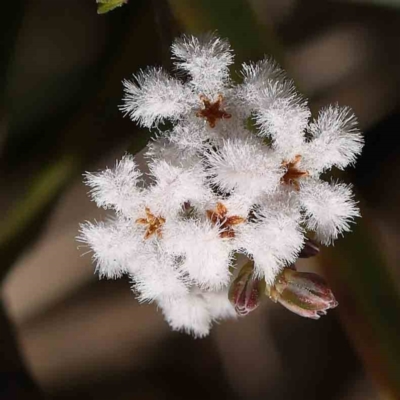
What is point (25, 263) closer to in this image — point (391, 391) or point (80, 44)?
point (80, 44)

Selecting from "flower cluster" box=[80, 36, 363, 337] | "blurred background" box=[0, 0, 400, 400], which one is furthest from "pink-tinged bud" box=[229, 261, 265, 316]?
"blurred background" box=[0, 0, 400, 400]

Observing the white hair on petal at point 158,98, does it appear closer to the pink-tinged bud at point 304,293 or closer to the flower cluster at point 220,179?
the flower cluster at point 220,179

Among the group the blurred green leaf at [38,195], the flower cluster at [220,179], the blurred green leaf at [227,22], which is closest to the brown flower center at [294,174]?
the flower cluster at [220,179]

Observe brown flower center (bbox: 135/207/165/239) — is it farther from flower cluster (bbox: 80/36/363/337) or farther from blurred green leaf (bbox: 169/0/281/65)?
blurred green leaf (bbox: 169/0/281/65)

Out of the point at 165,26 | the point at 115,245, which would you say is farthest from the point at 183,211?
the point at 165,26

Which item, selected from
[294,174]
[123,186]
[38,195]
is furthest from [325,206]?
[38,195]

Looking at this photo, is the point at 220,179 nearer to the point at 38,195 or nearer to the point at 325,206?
the point at 325,206
